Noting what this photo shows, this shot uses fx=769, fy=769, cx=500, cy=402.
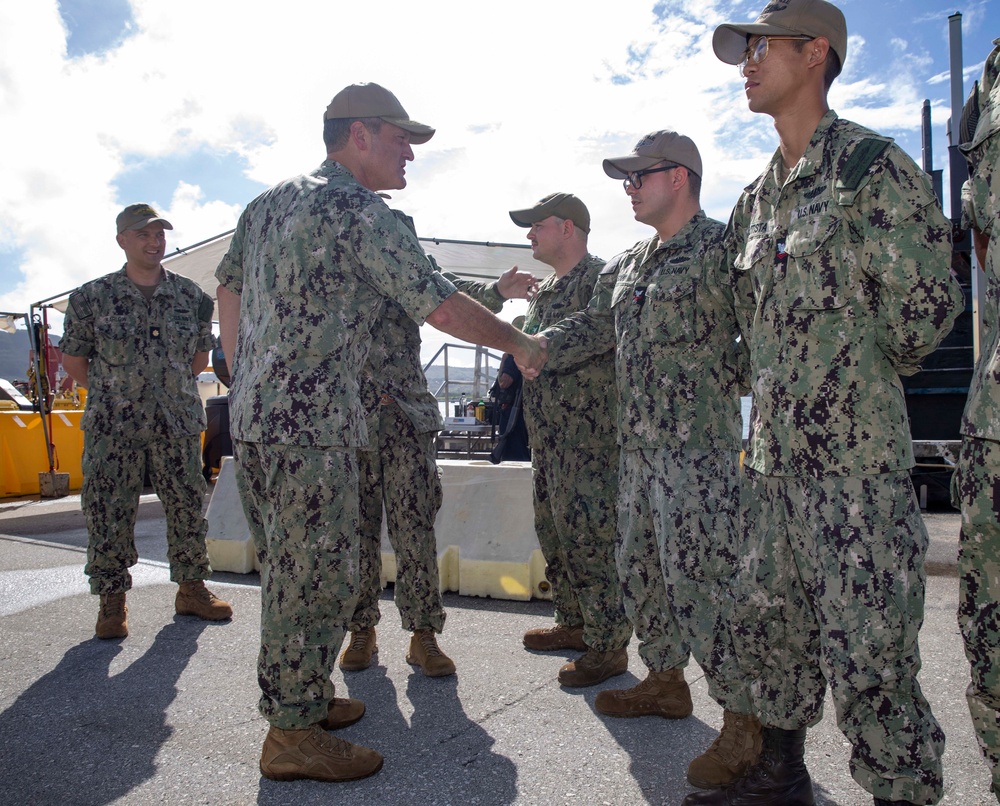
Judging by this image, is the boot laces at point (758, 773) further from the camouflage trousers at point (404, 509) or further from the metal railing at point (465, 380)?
the metal railing at point (465, 380)

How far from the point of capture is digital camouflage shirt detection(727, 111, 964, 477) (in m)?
1.90

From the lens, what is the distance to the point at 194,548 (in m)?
4.57

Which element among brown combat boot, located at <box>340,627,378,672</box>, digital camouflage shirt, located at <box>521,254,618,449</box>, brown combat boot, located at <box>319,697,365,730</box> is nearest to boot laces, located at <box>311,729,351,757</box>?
brown combat boot, located at <box>319,697,365,730</box>

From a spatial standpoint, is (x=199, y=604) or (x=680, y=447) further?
(x=199, y=604)

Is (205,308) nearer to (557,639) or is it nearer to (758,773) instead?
(557,639)

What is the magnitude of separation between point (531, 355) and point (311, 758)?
1661 mm

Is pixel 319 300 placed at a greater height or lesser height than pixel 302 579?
greater

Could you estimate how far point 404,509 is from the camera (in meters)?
3.57

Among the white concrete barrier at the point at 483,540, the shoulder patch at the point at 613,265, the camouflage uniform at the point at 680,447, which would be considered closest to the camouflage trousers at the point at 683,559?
the camouflage uniform at the point at 680,447

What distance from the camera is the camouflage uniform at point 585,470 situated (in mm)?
3475

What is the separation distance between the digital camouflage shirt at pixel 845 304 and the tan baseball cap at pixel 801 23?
0.78 ft

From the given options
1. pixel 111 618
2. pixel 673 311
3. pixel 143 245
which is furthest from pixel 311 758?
pixel 143 245

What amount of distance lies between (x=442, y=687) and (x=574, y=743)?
32.2 inches

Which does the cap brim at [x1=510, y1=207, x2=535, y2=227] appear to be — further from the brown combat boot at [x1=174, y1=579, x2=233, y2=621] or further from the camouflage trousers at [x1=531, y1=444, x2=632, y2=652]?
the brown combat boot at [x1=174, y1=579, x2=233, y2=621]
